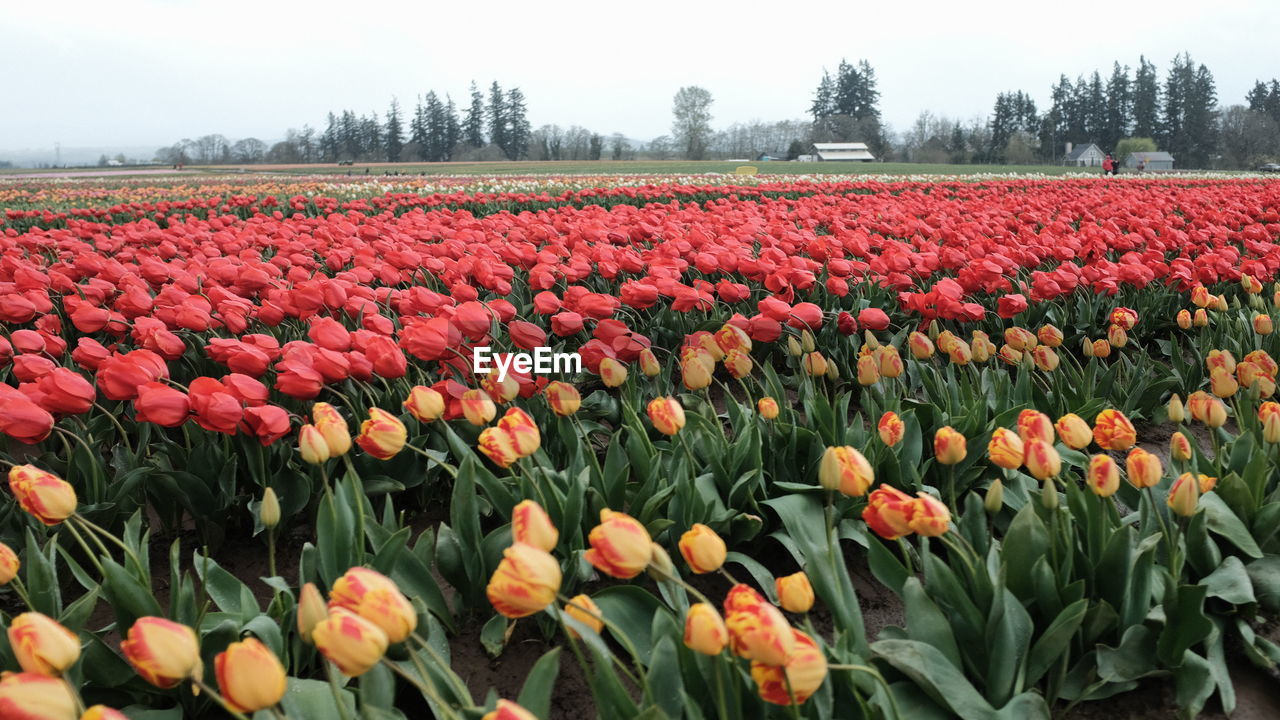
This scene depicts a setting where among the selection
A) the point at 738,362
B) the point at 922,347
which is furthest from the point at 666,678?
the point at 922,347

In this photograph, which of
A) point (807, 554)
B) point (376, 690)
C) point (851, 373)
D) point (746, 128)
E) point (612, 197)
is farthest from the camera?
point (746, 128)

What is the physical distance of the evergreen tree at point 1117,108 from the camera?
267 ft

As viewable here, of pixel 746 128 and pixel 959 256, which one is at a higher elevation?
pixel 746 128

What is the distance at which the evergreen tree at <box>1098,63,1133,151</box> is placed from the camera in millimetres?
81375

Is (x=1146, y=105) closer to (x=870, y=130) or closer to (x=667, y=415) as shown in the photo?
(x=870, y=130)

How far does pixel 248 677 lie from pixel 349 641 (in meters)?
0.11

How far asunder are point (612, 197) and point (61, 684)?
1180 centimetres

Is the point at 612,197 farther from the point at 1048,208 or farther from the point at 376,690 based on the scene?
the point at 376,690

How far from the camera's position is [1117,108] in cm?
8169

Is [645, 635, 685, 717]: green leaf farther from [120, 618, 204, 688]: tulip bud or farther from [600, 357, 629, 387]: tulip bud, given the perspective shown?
[600, 357, 629, 387]: tulip bud

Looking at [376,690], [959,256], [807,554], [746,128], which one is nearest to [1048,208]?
[959,256]

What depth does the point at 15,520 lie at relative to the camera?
218 cm

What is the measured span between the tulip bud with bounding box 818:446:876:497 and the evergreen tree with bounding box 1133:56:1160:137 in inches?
3781

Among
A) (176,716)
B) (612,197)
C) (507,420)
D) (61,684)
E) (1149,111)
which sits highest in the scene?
(1149,111)
